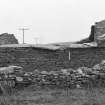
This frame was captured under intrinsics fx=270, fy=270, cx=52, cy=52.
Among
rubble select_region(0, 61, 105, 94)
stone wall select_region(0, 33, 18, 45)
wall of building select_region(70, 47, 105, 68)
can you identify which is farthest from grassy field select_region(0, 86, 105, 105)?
stone wall select_region(0, 33, 18, 45)

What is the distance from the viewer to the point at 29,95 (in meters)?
7.43

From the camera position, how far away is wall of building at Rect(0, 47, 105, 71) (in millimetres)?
11680

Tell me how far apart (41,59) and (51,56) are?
0.46 m

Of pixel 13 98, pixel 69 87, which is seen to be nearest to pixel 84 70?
pixel 69 87

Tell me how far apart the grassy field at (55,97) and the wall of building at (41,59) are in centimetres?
347

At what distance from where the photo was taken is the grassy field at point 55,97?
21.4 ft

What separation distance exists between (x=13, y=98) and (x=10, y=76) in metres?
1.40

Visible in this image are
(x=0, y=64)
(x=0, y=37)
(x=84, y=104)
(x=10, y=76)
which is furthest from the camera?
(x=0, y=37)

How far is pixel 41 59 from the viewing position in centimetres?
1176

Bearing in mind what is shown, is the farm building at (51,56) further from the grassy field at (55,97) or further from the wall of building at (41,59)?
the grassy field at (55,97)

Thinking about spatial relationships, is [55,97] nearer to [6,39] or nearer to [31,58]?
[31,58]

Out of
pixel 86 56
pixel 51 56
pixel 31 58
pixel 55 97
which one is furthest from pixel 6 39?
pixel 55 97

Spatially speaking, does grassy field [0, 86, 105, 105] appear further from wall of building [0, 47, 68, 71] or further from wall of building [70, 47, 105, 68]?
wall of building [70, 47, 105, 68]

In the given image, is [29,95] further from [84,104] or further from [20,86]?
[84,104]
